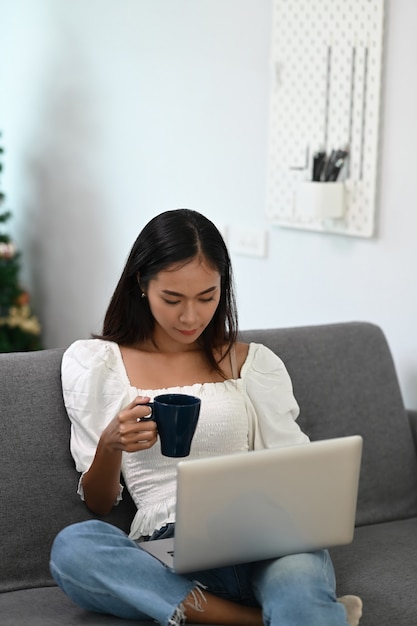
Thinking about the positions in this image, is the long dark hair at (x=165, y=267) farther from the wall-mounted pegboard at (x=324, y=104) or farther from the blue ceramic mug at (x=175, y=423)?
the wall-mounted pegboard at (x=324, y=104)

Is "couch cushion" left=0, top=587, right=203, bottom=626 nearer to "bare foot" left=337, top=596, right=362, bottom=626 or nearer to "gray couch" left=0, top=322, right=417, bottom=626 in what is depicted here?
"gray couch" left=0, top=322, right=417, bottom=626

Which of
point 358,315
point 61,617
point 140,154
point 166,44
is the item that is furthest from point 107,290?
point 61,617

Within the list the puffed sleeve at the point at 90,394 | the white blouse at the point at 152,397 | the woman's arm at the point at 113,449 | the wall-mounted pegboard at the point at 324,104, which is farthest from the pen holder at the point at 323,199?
the woman's arm at the point at 113,449

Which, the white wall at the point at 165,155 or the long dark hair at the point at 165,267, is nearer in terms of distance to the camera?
the long dark hair at the point at 165,267

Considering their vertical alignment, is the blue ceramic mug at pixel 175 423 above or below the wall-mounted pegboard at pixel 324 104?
below

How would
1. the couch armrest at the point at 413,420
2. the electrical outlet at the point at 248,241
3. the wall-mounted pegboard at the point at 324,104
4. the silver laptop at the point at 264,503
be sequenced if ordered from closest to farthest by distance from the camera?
1. the silver laptop at the point at 264,503
2. the couch armrest at the point at 413,420
3. the wall-mounted pegboard at the point at 324,104
4. the electrical outlet at the point at 248,241

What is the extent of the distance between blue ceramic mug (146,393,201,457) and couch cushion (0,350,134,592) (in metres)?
0.41

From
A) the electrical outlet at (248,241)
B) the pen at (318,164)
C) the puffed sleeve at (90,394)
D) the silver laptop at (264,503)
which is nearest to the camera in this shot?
the silver laptop at (264,503)

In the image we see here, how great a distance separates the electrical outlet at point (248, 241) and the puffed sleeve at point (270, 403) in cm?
103

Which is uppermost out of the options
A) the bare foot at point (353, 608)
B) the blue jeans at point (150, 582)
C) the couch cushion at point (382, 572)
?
the blue jeans at point (150, 582)

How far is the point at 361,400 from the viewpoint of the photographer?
8.57 ft

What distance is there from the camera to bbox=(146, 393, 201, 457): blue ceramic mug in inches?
71.2

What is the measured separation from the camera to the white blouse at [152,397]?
216cm

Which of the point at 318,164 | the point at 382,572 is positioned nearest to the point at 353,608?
the point at 382,572
